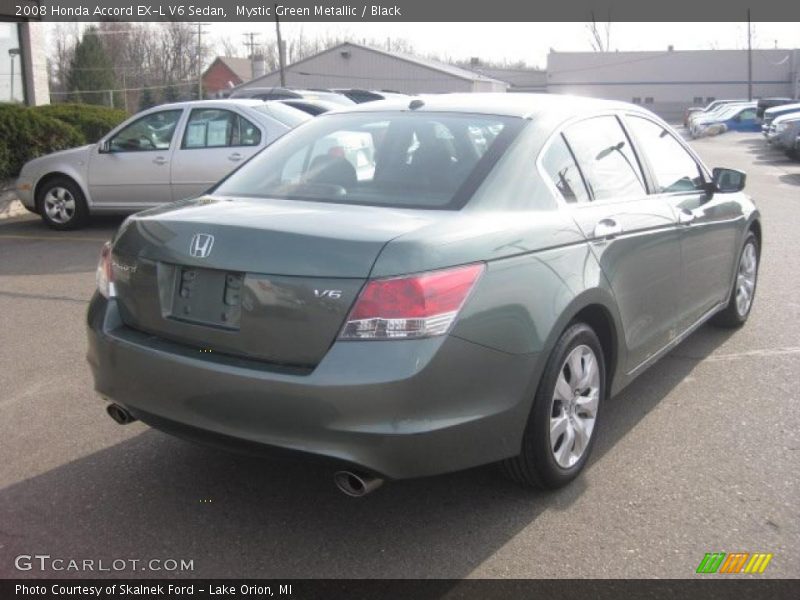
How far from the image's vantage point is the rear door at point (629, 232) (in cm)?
379

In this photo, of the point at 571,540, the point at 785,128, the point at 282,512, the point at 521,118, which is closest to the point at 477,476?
the point at 571,540

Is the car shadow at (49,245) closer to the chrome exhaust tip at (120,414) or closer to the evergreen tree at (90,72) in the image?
the chrome exhaust tip at (120,414)

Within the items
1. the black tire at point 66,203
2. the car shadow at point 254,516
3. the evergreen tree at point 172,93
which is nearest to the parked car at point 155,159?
the black tire at point 66,203

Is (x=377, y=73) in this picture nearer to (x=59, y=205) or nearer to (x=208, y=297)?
(x=59, y=205)

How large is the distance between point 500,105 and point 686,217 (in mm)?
1317

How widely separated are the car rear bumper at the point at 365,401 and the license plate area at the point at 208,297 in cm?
13

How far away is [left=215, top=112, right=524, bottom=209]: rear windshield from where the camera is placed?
3518mm

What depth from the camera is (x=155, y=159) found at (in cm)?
997

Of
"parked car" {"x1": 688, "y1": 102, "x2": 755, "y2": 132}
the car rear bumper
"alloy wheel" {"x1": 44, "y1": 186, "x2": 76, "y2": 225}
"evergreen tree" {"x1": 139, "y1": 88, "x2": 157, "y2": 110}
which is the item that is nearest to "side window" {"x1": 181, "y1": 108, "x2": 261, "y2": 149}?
"alloy wheel" {"x1": 44, "y1": 186, "x2": 76, "y2": 225}

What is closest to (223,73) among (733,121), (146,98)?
(146,98)

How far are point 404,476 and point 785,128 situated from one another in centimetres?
2328

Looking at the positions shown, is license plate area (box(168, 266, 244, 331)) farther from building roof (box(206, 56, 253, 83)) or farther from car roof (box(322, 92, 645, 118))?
building roof (box(206, 56, 253, 83))

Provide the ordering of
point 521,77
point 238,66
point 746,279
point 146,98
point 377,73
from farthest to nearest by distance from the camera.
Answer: point 238,66, point 521,77, point 377,73, point 146,98, point 746,279

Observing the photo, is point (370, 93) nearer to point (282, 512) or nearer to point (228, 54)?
point (282, 512)
